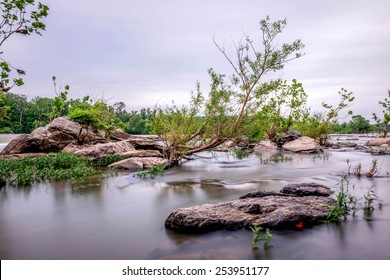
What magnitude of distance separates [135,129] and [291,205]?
196ft

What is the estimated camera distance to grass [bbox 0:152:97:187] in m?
8.49

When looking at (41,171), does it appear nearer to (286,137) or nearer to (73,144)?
(73,144)

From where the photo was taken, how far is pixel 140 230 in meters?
4.39

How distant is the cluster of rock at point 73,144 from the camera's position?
45.7 ft

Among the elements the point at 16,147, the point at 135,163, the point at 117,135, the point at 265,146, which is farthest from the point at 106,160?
the point at 265,146

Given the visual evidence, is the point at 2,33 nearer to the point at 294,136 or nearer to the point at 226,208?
the point at 226,208

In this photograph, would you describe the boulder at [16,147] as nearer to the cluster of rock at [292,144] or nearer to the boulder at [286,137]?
the cluster of rock at [292,144]

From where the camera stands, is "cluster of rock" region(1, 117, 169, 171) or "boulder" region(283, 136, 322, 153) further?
"boulder" region(283, 136, 322, 153)

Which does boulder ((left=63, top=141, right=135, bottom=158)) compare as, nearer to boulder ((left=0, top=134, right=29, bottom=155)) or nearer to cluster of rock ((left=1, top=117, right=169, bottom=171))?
cluster of rock ((left=1, top=117, right=169, bottom=171))

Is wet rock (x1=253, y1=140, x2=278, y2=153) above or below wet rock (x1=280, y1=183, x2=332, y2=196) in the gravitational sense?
above

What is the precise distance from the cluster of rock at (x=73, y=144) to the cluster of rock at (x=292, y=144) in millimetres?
10033

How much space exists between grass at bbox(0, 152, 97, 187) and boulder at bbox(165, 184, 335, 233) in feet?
19.1

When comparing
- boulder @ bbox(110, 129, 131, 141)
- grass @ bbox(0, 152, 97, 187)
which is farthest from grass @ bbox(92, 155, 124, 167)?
boulder @ bbox(110, 129, 131, 141)

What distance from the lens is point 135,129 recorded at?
62.5 meters
